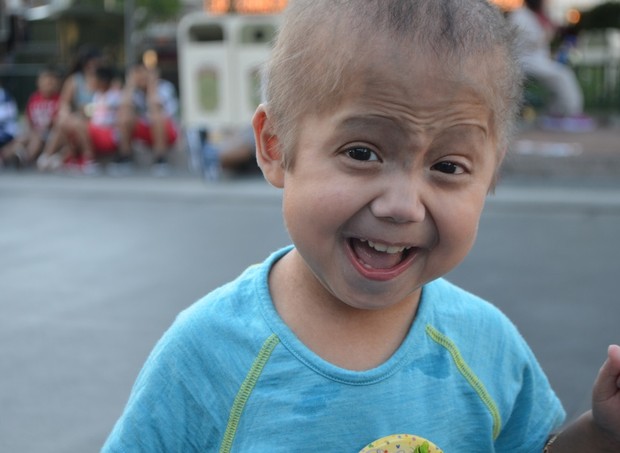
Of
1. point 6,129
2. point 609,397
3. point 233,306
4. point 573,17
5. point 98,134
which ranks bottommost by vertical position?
point 6,129

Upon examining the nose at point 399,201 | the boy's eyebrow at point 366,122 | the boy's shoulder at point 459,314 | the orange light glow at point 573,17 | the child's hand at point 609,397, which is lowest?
the orange light glow at point 573,17

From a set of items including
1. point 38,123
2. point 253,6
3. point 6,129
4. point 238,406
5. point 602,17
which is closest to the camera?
point 238,406

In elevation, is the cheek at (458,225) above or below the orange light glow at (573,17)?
above

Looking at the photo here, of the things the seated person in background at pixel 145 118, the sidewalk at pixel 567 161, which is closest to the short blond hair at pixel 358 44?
the sidewalk at pixel 567 161

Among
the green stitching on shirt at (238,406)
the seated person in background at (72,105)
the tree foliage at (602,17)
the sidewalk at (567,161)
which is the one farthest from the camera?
the tree foliage at (602,17)

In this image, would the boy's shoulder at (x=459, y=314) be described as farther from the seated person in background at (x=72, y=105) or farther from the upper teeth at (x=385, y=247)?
the seated person in background at (x=72, y=105)

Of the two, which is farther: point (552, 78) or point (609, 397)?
point (552, 78)

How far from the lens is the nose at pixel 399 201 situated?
4.09 feet

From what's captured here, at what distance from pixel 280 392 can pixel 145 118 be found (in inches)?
378

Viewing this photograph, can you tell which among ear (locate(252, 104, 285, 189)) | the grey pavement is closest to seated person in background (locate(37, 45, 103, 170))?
the grey pavement

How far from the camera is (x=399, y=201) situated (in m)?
1.25

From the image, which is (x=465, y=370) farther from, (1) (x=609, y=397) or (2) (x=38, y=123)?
(2) (x=38, y=123)

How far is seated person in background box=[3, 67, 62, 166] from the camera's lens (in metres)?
11.3

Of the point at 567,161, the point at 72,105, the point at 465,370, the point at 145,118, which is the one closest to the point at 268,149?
the point at 465,370
